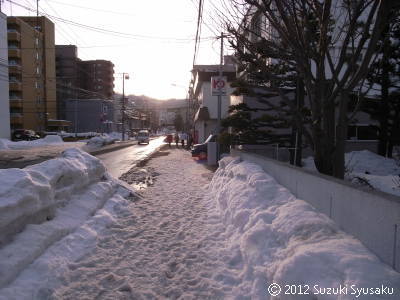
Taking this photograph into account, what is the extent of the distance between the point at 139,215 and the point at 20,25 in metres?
57.4

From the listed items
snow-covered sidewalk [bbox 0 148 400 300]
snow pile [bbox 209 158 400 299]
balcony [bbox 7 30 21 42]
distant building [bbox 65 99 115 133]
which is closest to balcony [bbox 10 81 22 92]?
balcony [bbox 7 30 21 42]

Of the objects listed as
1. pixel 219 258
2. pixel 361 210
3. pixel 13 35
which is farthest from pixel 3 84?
pixel 361 210

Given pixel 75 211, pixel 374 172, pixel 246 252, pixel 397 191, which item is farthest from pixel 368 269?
pixel 374 172

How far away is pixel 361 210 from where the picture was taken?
11.1 ft

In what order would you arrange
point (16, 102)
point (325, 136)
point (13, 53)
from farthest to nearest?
point (16, 102) → point (13, 53) → point (325, 136)

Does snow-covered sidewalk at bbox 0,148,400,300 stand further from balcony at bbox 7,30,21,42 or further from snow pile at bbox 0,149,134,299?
balcony at bbox 7,30,21,42

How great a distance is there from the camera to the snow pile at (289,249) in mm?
2666

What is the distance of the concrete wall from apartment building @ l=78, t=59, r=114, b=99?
93285mm

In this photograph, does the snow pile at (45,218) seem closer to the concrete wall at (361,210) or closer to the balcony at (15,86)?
the concrete wall at (361,210)

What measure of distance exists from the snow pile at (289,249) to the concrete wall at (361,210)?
0.12 meters

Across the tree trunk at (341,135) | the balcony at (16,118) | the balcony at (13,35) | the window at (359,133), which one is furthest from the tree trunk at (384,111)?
the balcony at (13,35)

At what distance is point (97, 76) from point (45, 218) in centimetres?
9554

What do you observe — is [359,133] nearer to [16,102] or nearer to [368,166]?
[368,166]

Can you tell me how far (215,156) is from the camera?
685 inches
